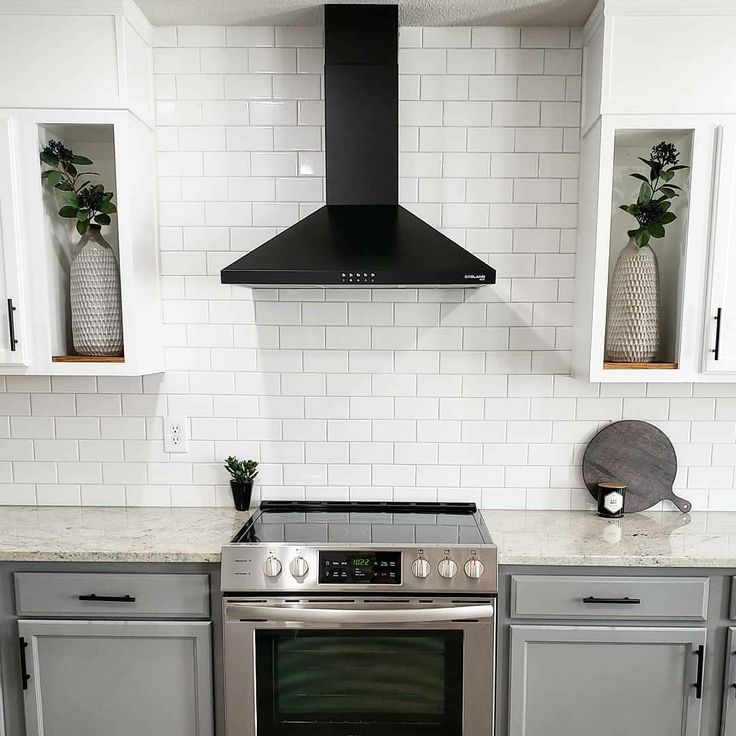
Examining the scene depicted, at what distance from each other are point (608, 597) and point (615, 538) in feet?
0.75

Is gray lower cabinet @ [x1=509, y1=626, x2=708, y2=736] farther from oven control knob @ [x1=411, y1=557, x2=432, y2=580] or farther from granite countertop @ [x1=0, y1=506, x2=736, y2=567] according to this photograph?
oven control knob @ [x1=411, y1=557, x2=432, y2=580]

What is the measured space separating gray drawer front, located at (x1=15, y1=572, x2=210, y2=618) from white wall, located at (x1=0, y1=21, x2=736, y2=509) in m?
0.51

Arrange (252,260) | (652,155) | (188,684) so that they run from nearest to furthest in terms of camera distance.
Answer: (252,260) < (188,684) < (652,155)

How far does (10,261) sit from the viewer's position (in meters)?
1.93

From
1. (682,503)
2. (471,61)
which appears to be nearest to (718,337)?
(682,503)

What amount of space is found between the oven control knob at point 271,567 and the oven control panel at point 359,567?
0.13 metres

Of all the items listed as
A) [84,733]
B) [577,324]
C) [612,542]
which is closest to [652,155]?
[577,324]

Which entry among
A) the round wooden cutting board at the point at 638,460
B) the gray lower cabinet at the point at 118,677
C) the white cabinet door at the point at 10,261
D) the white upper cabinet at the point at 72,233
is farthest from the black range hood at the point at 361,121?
the gray lower cabinet at the point at 118,677

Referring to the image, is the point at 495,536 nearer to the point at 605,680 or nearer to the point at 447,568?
the point at 447,568

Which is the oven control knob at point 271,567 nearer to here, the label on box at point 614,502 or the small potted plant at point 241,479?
the small potted plant at point 241,479

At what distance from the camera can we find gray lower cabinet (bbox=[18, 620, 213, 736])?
1859 mm

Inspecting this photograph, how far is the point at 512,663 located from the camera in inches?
72.1

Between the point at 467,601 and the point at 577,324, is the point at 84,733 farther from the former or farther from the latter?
the point at 577,324

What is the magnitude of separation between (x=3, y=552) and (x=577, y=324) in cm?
207
